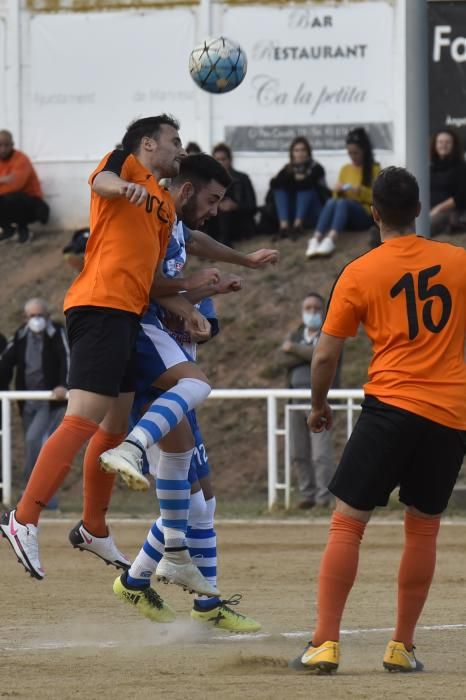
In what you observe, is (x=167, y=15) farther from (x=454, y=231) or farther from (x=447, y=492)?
(x=447, y=492)

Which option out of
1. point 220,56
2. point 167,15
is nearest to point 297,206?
point 167,15

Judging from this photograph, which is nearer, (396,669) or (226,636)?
(396,669)

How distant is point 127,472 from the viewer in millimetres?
7371

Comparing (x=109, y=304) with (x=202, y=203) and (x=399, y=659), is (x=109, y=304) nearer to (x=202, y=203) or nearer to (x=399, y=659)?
(x=202, y=203)

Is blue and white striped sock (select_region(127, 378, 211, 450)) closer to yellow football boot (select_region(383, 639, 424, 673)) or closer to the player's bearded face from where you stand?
the player's bearded face

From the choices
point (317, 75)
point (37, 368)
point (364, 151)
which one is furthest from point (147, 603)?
point (317, 75)

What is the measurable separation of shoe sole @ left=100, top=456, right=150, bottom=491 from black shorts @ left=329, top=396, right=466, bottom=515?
0.87m

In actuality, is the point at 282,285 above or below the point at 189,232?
below

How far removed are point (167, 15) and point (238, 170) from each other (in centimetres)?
275

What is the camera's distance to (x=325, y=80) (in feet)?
72.7

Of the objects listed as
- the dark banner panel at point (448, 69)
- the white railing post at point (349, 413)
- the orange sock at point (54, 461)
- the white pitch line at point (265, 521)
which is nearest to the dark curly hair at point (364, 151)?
the dark banner panel at point (448, 69)

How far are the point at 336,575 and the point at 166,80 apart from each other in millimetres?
16773

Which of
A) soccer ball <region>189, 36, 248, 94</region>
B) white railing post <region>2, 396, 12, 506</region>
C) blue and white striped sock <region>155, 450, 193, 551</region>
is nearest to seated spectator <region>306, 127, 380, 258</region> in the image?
white railing post <region>2, 396, 12, 506</region>

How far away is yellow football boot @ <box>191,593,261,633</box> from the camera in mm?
8586
